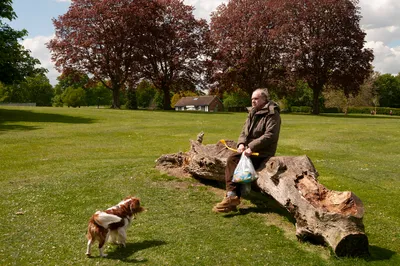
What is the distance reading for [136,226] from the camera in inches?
306

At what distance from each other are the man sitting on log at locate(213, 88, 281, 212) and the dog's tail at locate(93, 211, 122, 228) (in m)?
2.79

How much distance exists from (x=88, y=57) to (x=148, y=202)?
4648cm

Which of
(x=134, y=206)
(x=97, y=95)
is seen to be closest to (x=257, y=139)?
(x=134, y=206)

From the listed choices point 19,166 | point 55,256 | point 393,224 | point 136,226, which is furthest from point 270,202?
point 19,166

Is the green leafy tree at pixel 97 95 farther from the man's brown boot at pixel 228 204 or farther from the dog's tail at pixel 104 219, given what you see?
the dog's tail at pixel 104 219

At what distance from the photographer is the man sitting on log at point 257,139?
26.6ft

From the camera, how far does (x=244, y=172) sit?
7785 millimetres

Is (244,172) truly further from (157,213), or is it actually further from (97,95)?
(97,95)

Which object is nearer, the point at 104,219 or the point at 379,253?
the point at 104,219

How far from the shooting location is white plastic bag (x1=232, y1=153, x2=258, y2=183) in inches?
305

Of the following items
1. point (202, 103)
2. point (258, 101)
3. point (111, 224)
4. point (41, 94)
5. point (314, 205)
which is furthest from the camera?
point (41, 94)

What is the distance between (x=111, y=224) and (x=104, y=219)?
0.65 ft

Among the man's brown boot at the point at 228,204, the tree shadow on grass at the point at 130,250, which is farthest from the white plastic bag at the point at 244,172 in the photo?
the tree shadow on grass at the point at 130,250

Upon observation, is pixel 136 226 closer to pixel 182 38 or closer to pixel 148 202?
pixel 148 202
